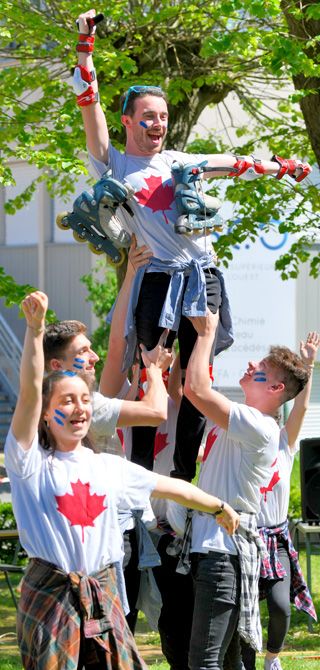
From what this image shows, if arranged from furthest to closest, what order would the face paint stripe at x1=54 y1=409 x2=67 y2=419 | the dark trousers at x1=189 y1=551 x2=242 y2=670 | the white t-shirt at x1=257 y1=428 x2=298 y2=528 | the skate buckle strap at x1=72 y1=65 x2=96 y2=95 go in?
1. the white t-shirt at x1=257 y1=428 x2=298 y2=528
2. the skate buckle strap at x1=72 y1=65 x2=96 y2=95
3. the dark trousers at x1=189 y1=551 x2=242 y2=670
4. the face paint stripe at x1=54 y1=409 x2=67 y2=419

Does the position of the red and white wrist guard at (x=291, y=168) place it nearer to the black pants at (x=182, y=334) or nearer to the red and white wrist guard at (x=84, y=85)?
the black pants at (x=182, y=334)

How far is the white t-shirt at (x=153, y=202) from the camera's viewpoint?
189 inches

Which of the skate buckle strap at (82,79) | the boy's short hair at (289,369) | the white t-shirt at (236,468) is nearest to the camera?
the white t-shirt at (236,468)

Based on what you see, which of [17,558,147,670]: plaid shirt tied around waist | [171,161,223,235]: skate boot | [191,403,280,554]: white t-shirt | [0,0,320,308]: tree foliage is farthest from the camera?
[0,0,320,308]: tree foliage

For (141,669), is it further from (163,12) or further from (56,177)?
(56,177)

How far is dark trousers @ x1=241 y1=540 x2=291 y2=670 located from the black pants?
927mm

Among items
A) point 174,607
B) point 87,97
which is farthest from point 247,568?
point 87,97

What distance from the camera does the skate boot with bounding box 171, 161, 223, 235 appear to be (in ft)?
15.5

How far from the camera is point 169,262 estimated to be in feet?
16.0

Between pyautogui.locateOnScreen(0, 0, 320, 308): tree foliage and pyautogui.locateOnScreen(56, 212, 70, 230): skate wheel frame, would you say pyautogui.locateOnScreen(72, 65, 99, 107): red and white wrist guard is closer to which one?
pyautogui.locateOnScreen(56, 212, 70, 230): skate wheel frame

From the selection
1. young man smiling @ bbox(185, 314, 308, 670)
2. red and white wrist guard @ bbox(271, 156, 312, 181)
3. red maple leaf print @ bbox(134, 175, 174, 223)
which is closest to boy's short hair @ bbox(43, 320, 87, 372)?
young man smiling @ bbox(185, 314, 308, 670)

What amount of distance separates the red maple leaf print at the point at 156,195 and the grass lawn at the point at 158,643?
328 cm

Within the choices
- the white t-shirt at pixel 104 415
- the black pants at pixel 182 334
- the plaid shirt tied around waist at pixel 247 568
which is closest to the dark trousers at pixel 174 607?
the plaid shirt tied around waist at pixel 247 568

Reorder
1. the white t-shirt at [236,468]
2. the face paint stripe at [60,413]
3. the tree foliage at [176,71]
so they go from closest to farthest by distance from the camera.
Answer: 1. the face paint stripe at [60,413]
2. the white t-shirt at [236,468]
3. the tree foliage at [176,71]
